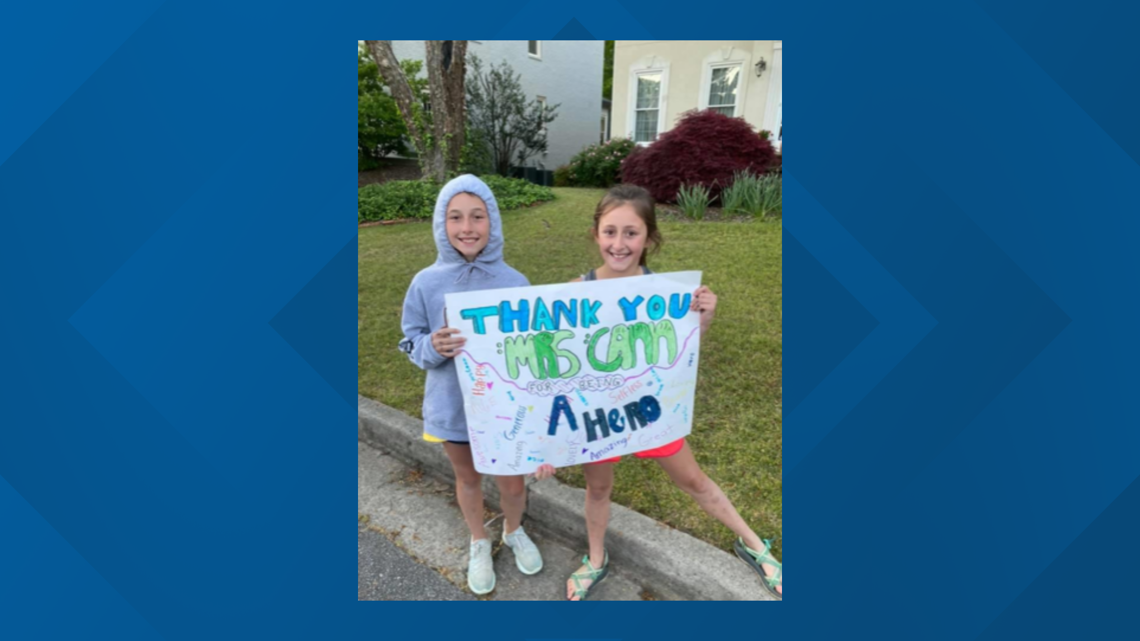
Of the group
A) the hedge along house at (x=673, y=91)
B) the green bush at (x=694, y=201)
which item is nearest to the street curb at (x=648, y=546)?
the green bush at (x=694, y=201)

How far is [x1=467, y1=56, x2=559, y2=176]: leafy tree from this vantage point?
1123 cm

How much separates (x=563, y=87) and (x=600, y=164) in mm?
4447

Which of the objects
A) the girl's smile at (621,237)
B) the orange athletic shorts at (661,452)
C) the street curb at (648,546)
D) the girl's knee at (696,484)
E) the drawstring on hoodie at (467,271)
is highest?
the girl's smile at (621,237)

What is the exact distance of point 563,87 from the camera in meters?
12.4

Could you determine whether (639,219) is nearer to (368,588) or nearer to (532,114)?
(368,588)

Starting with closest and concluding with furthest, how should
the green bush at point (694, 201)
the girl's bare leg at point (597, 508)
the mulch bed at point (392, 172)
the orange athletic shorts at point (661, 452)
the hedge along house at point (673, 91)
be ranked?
the orange athletic shorts at point (661, 452), the girl's bare leg at point (597, 508), the green bush at point (694, 201), the hedge along house at point (673, 91), the mulch bed at point (392, 172)

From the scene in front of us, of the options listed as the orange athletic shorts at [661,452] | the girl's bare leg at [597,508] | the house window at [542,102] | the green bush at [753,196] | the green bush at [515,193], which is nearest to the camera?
the orange athletic shorts at [661,452]

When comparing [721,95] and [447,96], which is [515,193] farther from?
[721,95]

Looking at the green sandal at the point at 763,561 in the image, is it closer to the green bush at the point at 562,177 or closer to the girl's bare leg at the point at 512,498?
the girl's bare leg at the point at 512,498

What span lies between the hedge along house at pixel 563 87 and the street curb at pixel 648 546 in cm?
988

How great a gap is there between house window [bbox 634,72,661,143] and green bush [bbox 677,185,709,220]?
2.46 metres

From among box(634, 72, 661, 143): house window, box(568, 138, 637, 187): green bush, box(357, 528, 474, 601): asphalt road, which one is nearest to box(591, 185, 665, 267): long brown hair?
box(357, 528, 474, 601): asphalt road

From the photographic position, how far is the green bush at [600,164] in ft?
29.2

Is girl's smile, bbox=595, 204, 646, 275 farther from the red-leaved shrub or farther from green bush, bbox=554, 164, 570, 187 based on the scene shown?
green bush, bbox=554, 164, 570, 187
